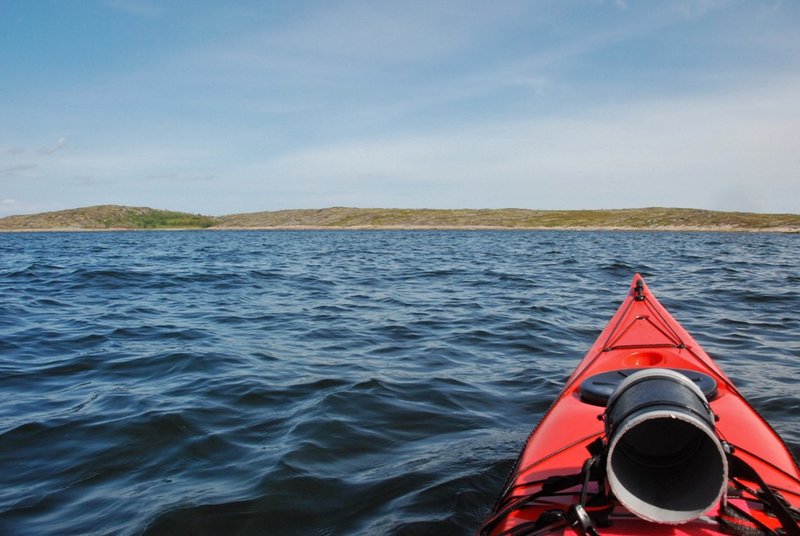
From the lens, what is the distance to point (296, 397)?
670 cm

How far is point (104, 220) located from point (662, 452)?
436 ft

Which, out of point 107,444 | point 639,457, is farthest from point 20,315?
point 639,457

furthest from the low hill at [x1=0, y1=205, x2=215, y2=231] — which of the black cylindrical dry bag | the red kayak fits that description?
the black cylindrical dry bag

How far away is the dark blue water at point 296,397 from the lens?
4.35 metres

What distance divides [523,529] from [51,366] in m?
7.45

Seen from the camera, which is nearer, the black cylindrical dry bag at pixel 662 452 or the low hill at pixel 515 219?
the black cylindrical dry bag at pixel 662 452

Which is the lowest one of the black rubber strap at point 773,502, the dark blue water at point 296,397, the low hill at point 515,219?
the dark blue water at point 296,397

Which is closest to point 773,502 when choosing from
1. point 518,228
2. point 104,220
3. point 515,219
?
point 518,228

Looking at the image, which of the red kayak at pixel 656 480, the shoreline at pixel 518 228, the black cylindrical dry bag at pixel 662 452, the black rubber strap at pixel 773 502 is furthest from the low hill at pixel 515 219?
the black cylindrical dry bag at pixel 662 452

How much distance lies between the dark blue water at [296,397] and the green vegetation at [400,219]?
236ft

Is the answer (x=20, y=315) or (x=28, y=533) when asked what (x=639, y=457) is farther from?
(x=20, y=315)

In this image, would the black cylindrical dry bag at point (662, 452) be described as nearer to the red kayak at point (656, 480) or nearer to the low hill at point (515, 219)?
the red kayak at point (656, 480)

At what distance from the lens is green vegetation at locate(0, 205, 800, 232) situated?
8344 cm

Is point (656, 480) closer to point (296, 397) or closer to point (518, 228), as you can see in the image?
point (296, 397)
